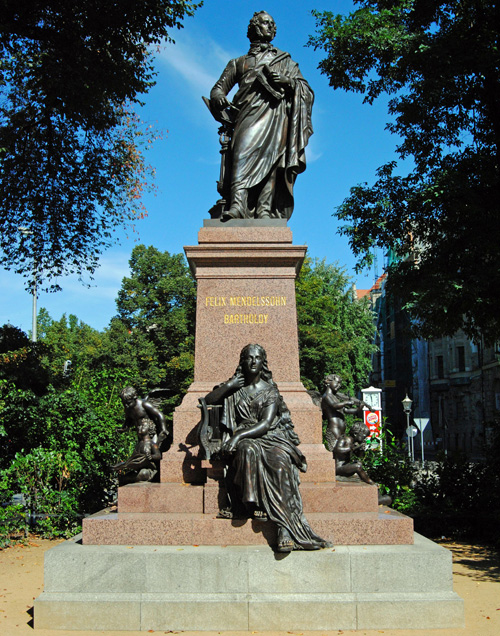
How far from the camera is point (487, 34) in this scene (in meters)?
13.7

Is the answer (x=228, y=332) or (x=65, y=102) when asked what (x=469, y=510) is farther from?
(x=65, y=102)

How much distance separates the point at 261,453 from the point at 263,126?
4573 mm

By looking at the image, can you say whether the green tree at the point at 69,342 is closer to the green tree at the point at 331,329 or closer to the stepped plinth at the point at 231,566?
the green tree at the point at 331,329

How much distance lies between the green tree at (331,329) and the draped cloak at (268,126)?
2044 centimetres

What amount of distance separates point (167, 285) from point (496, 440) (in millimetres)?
25804

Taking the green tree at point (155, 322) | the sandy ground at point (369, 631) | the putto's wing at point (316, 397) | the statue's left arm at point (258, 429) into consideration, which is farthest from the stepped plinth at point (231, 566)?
the green tree at point (155, 322)

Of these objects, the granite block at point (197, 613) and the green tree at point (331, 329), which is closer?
the granite block at point (197, 613)

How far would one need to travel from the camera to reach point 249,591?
5.75 meters

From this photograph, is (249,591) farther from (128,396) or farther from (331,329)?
(331,329)

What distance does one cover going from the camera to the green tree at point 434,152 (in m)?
13.5

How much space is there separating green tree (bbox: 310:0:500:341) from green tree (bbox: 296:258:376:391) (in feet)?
43.9

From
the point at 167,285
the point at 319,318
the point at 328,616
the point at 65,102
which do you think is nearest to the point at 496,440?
the point at 328,616

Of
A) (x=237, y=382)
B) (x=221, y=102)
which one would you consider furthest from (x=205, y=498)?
(x=221, y=102)

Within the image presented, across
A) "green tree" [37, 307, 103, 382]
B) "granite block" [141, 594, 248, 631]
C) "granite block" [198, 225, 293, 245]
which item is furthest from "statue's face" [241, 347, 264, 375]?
"green tree" [37, 307, 103, 382]
